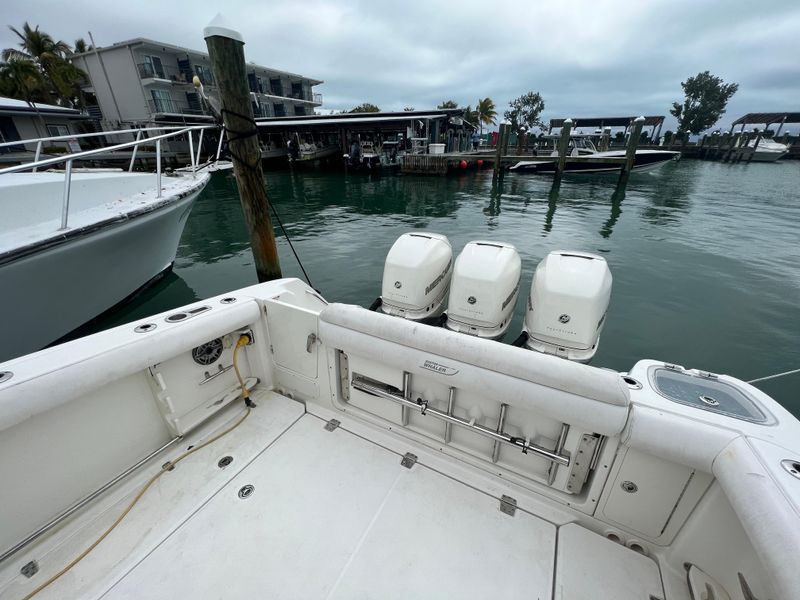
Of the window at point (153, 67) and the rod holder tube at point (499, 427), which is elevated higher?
the window at point (153, 67)

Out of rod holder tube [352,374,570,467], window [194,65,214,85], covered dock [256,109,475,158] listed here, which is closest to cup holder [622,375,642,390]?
rod holder tube [352,374,570,467]

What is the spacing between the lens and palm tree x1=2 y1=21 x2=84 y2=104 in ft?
90.7

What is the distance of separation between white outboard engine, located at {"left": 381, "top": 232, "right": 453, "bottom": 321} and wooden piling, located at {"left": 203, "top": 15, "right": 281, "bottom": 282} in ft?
5.19

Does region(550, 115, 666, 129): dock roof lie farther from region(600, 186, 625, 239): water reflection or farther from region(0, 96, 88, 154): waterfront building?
region(0, 96, 88, 154): waterfront building

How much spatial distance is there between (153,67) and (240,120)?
119 ft

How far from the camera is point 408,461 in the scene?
7.07ft

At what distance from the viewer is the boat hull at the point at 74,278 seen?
357 cm

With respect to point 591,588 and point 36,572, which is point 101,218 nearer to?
point 36,572

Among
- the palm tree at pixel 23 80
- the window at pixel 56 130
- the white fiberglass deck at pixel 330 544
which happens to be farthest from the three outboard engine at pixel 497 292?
the palm tree at pixel 23 80

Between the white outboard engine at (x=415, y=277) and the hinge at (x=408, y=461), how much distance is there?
143cm

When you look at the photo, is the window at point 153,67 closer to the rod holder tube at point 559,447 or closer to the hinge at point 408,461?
the hinge at point 408,461

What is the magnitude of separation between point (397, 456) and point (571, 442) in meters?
1.04

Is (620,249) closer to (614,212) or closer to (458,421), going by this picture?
(614,212)

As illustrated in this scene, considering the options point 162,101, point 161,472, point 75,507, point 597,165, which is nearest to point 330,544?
point 161,472
